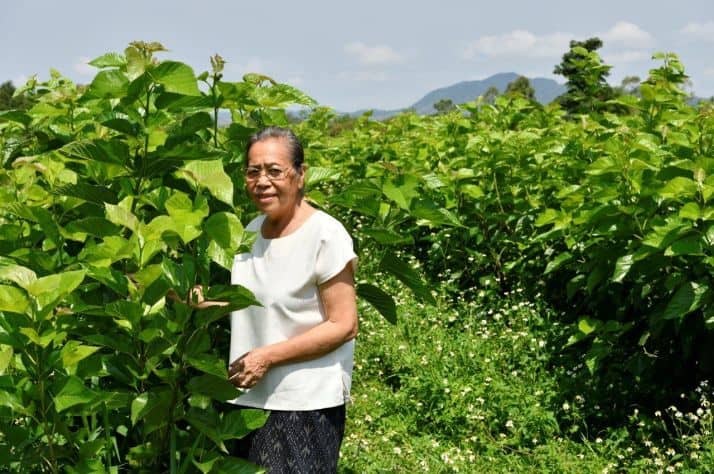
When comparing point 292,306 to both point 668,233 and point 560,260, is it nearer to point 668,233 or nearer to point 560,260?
point 668,233

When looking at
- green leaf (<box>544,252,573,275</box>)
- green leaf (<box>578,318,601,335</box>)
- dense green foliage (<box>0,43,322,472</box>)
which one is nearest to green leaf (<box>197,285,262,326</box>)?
dense green foliage (<box>0,43,322,472</box>)

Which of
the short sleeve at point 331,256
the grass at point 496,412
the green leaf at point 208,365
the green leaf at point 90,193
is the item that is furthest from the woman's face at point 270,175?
the grass at point 496,412

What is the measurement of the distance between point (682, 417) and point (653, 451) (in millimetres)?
404

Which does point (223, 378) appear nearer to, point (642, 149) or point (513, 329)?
point (642, 149)

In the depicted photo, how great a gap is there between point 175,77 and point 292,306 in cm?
67

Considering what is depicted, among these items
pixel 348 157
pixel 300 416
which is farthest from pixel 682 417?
pixel 348 157

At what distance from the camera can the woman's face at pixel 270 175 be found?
84.5 inches

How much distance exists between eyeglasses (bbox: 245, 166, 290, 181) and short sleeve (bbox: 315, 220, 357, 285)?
0.19 meters

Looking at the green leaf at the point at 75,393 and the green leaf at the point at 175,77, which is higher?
the green leaf at the point at 175,77

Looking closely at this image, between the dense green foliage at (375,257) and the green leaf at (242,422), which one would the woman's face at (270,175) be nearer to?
A: the dense green foliage at (375,257)

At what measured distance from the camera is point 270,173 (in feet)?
7.07

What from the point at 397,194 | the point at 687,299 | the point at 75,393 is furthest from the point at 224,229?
the point at 687,299

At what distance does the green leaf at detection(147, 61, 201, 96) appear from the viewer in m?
1.82

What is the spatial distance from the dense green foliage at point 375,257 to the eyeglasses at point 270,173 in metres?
0.09
